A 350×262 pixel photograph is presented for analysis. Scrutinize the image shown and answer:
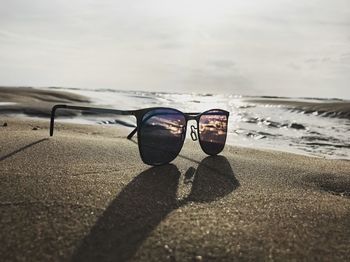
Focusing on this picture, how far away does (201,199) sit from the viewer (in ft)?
6.51

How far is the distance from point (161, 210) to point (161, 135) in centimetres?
99

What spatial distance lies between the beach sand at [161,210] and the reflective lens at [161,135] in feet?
0.33

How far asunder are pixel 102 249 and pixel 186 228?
1.24ft

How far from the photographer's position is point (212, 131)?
340cm

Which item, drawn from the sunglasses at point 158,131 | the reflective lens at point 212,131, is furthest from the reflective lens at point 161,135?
the reflective lens at point 212,131

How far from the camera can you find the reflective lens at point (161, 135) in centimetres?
254

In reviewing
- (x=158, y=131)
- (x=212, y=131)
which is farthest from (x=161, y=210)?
(x=212, y=131)

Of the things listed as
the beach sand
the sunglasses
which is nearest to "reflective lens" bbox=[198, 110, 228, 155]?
the sunglasses

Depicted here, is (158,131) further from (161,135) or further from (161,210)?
(161,210)

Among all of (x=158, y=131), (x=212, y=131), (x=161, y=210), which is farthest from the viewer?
(x=212, y=131)

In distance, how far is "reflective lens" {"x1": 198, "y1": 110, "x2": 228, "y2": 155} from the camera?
3.34 metres

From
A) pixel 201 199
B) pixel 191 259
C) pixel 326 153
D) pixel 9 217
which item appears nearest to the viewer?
pixel 191 259

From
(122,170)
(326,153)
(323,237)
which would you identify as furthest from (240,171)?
(326,153)

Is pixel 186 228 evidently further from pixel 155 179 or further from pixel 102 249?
pixel 155 179
